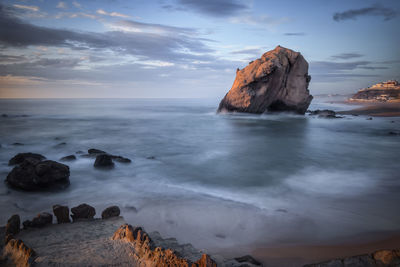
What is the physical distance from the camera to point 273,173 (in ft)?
26.2

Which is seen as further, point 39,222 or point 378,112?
point 378,112

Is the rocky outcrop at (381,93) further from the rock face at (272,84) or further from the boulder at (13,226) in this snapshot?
the boulder at (13,226)

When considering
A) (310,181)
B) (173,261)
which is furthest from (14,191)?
(310,181)

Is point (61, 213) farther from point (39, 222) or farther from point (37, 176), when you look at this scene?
point (37, 176)

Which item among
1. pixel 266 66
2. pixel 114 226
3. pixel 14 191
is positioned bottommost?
pixel 14 191

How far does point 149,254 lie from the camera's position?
8.61 feet

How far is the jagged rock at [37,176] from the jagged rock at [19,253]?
10.6 feet

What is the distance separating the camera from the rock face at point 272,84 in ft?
75.3

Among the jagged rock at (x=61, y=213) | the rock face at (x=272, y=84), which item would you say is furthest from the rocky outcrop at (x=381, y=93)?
the jagged rock at (x=61, y=213)

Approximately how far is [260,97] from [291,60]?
184 inches

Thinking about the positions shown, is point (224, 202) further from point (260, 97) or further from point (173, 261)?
point (260, 97)

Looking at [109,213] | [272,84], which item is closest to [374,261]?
[109,213]

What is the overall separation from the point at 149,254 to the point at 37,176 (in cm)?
453

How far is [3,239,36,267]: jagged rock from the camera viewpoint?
2584mm
